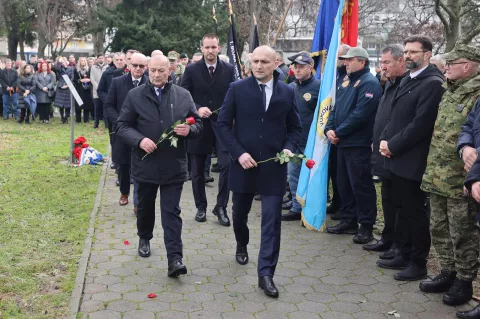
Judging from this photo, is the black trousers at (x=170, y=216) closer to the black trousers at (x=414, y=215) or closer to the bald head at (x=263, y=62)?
the bald head at (x=263, y=62)

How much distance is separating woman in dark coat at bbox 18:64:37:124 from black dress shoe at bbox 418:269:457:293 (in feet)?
53.1

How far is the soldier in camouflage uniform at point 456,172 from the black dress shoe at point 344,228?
235 cm

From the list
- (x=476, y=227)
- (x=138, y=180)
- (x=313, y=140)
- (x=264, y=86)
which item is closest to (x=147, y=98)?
(x=138, y=180)

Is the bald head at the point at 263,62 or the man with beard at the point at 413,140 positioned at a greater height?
the bald head at the point at 263,62

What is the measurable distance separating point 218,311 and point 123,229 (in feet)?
9.48

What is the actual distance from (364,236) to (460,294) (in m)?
2.08

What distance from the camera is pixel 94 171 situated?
11.8 metres

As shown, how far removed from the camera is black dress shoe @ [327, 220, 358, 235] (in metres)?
7.71

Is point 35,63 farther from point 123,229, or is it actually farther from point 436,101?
point 436,101

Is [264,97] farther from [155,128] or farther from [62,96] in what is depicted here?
[62,96]

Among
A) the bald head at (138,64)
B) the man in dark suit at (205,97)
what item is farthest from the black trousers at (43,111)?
the man in dark suit at (205,97)

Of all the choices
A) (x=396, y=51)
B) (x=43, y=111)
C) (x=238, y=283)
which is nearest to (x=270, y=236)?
(x=238, y=283)

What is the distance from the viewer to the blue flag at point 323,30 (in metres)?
8.66

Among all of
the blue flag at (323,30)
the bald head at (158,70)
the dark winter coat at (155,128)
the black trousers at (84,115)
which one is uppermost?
the blue flag at (323,30)
